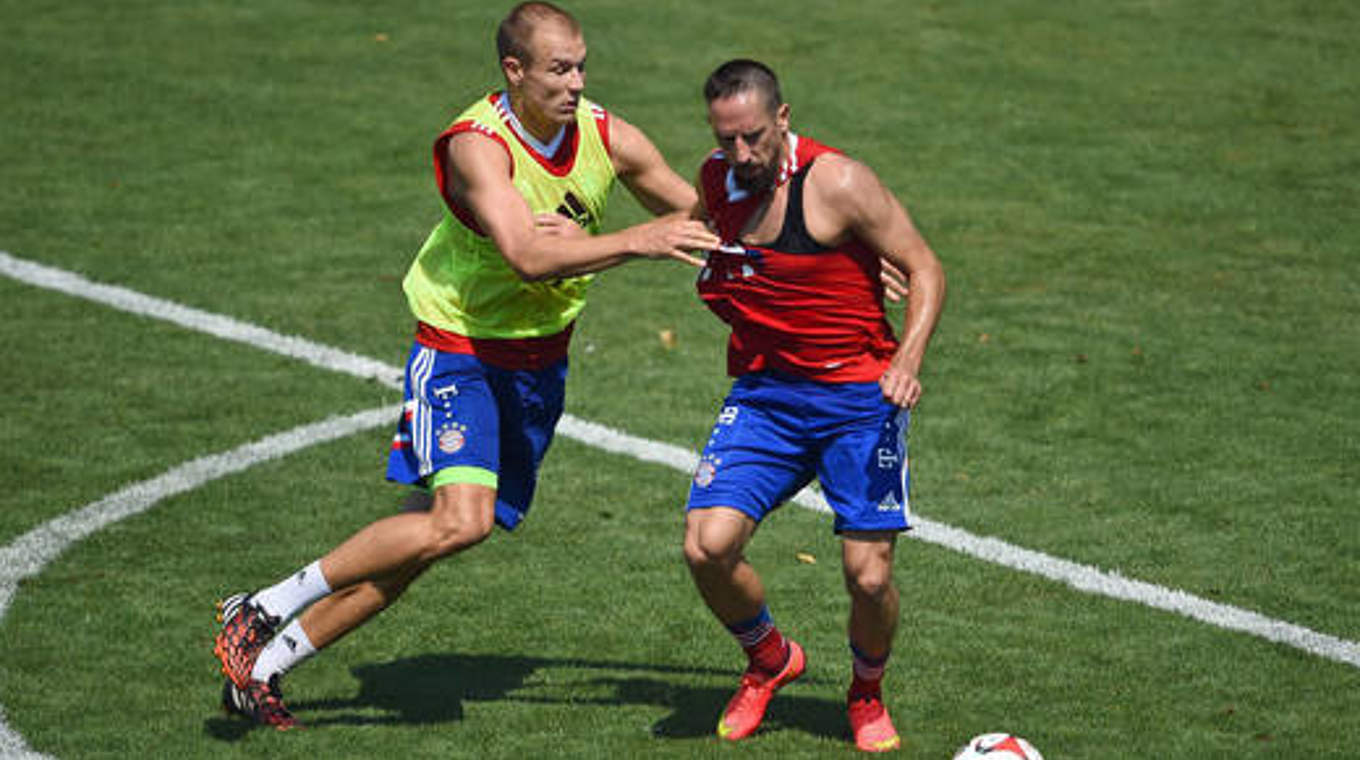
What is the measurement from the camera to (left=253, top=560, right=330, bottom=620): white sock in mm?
6688

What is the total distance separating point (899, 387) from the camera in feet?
20.0

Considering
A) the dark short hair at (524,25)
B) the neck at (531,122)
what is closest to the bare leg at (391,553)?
the neck at (531,122)

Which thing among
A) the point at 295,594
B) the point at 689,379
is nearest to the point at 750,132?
the point at 295,594

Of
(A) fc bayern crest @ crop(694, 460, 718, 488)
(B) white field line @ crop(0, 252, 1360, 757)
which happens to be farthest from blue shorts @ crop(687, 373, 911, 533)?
(B) white field line @ crop(0, 252, 1360, 757)

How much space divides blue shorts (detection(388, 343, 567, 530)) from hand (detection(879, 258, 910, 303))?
1236 mm

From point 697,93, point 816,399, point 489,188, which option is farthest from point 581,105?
point 697,93

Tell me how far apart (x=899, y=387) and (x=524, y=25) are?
5.83ft

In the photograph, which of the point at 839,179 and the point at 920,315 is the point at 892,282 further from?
the point at 839,179

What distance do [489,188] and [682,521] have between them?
260 centimetres

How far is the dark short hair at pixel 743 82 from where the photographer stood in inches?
241

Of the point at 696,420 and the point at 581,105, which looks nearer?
the point at 581,105

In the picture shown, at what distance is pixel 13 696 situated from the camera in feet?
22.4

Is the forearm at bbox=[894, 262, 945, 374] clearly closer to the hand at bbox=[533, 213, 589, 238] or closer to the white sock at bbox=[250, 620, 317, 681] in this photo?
the hand at bbox=[533, 213, 589, 238]

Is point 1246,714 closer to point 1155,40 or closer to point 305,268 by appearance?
point 305,268
